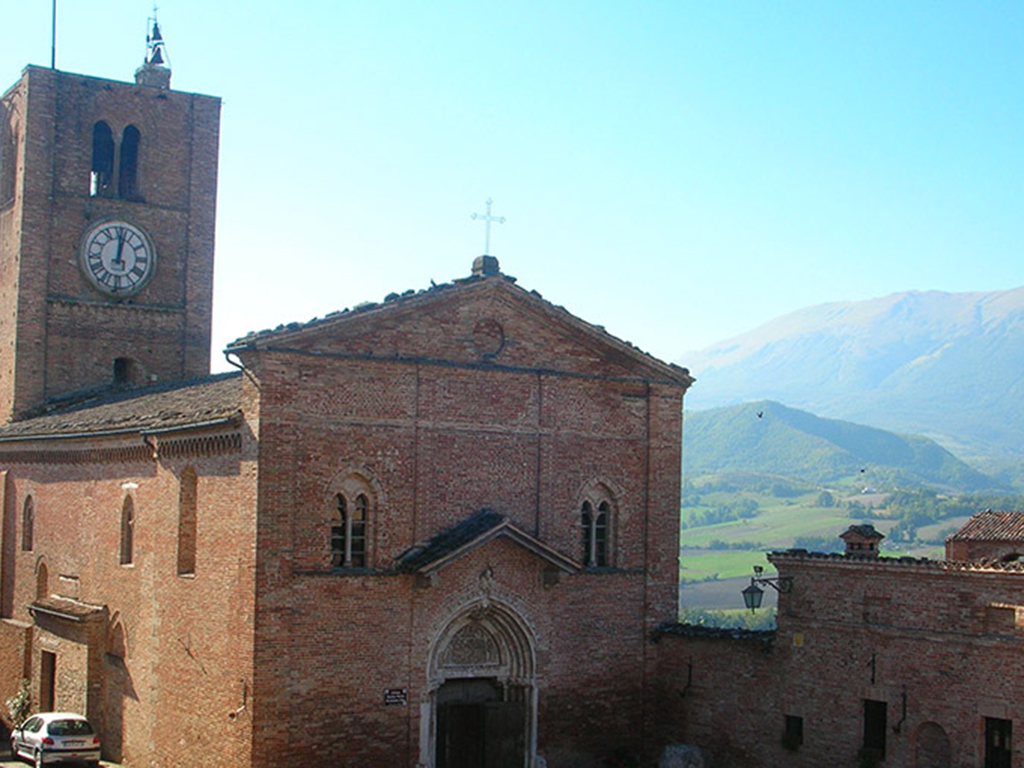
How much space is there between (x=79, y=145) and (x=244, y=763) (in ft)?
70.0

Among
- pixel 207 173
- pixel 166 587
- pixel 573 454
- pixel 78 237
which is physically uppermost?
pixel 207 173

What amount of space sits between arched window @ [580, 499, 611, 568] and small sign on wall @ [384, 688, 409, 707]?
16.1 feet

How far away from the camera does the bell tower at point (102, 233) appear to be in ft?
119

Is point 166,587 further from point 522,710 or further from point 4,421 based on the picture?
point 4,421

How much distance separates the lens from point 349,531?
77.4 feet

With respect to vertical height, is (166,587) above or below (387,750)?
above

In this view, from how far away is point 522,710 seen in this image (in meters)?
25.3

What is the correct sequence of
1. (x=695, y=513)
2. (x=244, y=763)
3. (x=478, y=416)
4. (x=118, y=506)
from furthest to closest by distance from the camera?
(x=695, y=513), (x=118, y=506), (x=478, y=416), (x=244, y=763)

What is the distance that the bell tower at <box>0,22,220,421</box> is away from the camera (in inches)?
1430

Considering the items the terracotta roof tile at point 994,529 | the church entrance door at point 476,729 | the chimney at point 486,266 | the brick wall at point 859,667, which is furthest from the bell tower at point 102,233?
the terracotta roof tile at point 994,529

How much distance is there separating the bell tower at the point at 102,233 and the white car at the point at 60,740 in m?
11.1

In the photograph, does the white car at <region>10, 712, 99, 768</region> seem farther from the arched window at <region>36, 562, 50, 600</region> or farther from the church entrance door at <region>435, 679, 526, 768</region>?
the church entrance door at <region>435, 679, 526, 768</region>

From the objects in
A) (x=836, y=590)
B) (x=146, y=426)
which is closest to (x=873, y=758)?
(x=836, y=590)

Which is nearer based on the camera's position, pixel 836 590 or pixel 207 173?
pixel 836 590
